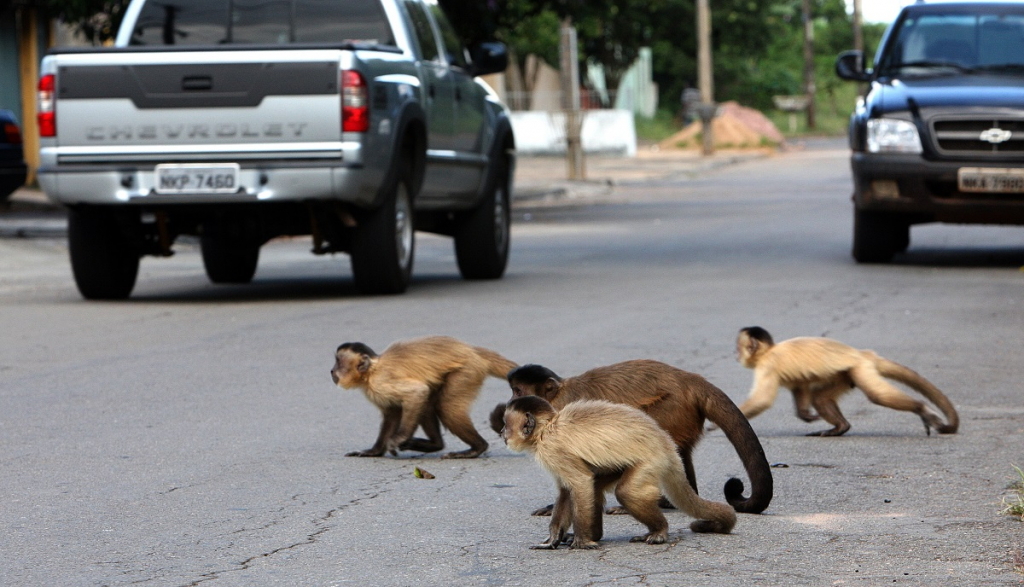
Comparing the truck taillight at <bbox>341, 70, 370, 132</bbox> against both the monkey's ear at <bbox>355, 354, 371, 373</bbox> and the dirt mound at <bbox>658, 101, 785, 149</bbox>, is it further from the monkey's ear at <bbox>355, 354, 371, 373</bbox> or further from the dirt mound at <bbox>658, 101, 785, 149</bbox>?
the dirt mound at <bbox>658, 101, 785, 149</bbox>

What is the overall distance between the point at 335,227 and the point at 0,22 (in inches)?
547

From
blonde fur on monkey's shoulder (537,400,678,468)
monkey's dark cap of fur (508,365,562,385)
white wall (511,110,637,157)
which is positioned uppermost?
monkey's dark cap of fur (508,365,562,385)

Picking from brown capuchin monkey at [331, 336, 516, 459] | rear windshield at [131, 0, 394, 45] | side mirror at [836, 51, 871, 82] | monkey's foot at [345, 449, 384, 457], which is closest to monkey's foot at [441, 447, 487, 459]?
brown capuchin monkey at [331, 336, 516, 459]

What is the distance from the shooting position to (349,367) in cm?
579

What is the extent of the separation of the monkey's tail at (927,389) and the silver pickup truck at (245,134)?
4.71 meters

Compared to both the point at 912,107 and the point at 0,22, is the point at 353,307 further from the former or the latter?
the point at 0,22

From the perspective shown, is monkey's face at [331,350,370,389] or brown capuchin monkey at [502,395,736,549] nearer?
brown capuchin monkey at [502,395,736,549]

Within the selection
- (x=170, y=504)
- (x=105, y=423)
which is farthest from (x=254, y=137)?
(x=170, y=504)

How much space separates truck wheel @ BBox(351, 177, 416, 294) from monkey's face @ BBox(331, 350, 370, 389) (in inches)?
201

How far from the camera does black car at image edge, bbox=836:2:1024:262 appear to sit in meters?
12.4

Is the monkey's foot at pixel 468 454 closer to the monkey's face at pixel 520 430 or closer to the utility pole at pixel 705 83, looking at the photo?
the monkey's face at pixel 520 430

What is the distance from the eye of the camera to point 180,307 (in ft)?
36.0

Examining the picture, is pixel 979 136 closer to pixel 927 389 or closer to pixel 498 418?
pixel 927 389

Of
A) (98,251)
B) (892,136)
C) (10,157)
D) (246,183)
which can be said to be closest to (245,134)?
(246,183)
